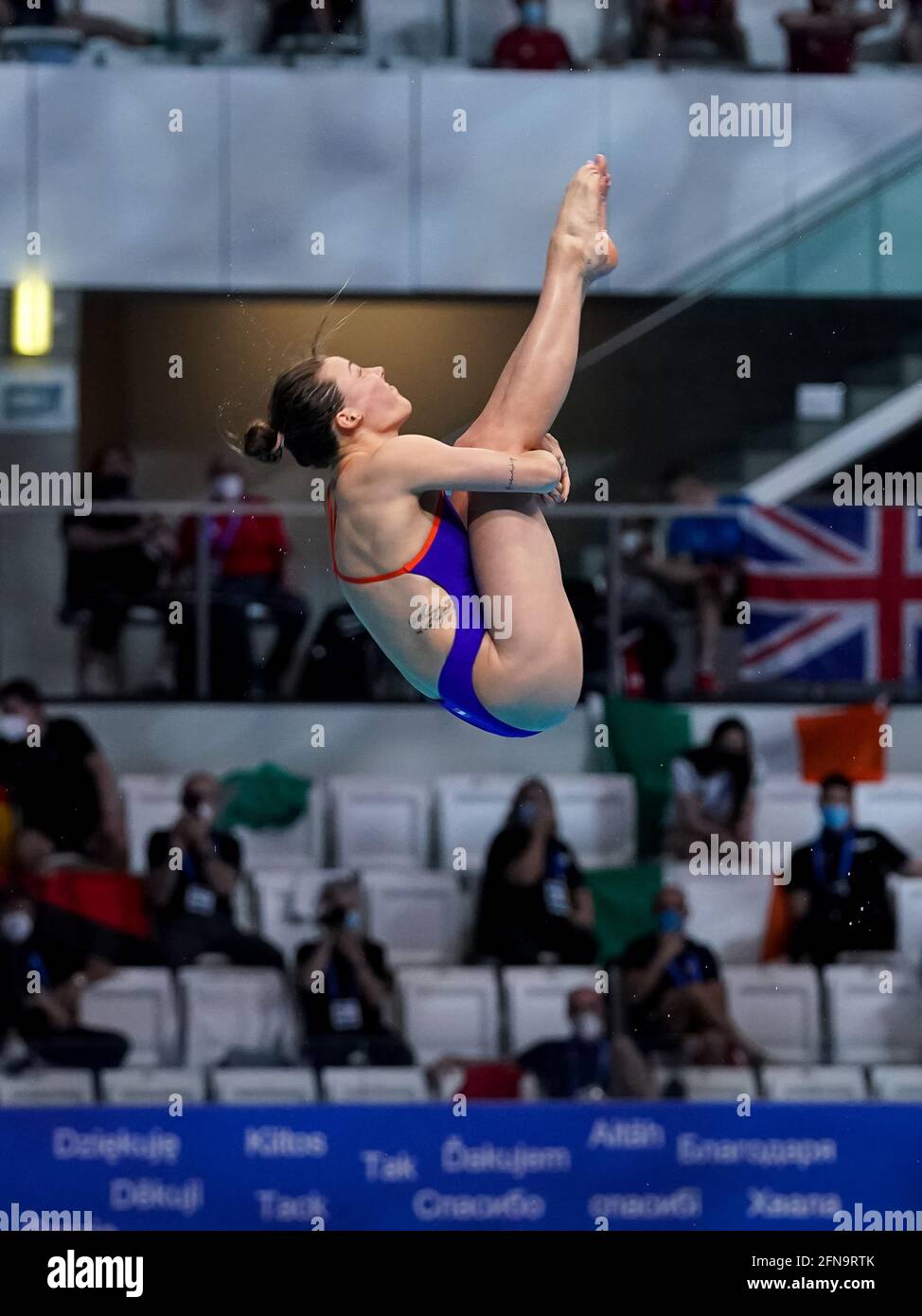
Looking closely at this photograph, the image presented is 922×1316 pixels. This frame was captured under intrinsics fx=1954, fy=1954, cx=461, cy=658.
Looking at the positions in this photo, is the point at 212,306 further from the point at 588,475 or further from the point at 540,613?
the point at 540,613

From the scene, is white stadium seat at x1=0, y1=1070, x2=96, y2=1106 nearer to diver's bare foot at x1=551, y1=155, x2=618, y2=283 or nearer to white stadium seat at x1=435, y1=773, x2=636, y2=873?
white stadium seat at x1=435, y1=773, x2=636, y2=873

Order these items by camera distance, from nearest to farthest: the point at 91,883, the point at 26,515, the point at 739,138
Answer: the point at 91,883 < the point at 26,515 < the point at 739,138

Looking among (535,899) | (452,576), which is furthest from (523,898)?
(452,576)

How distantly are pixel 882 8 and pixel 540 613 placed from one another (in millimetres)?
4738

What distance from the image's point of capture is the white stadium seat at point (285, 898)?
603 centimetres

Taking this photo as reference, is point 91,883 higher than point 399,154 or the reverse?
the reverse

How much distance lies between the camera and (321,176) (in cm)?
669

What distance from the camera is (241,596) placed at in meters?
6.24

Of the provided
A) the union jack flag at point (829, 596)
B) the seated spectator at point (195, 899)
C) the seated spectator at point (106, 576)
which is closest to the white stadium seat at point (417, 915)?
the seated spectator at point (195, 899)

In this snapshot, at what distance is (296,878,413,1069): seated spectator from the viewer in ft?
18.8

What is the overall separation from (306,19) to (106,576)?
213cm

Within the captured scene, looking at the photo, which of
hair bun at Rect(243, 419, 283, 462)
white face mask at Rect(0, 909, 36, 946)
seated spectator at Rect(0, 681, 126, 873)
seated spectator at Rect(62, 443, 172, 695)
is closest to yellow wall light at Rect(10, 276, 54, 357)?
seated spectator at Rect(62, 443, 172, 695)
